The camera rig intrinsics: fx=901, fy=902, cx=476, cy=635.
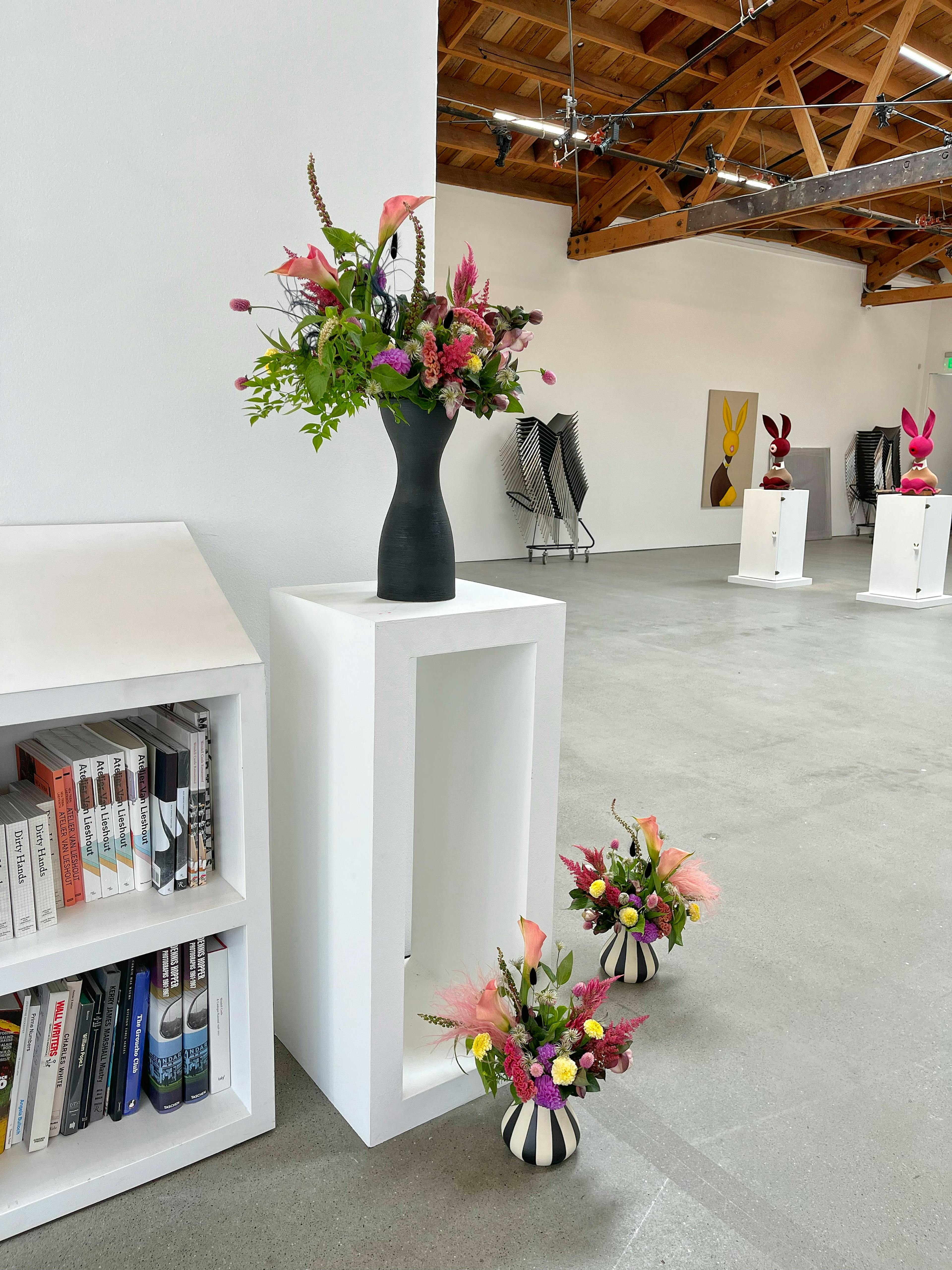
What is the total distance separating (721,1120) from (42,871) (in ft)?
4.13

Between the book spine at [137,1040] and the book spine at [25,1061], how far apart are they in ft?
0.49

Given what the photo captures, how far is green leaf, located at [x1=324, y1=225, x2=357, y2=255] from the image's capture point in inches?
56.4

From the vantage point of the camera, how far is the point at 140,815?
4.93 ft

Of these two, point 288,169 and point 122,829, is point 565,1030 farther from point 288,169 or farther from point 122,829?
point 288,169

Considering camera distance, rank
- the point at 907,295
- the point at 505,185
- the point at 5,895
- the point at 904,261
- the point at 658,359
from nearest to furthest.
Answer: the point at 5,895 → the point at 505,185 → the point at 658,359 → the point at 904,261 → the point at 907,295

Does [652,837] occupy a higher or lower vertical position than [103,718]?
lower

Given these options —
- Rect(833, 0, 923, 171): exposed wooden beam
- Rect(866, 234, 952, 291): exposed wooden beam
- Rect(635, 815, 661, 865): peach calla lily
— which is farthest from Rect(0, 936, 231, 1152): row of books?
Rect(866, 234, 952, 291): exposed wooden beam

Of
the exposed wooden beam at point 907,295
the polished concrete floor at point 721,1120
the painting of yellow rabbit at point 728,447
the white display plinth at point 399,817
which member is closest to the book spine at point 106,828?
the white display plinth at point 399,817

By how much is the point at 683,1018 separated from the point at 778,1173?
1.52 ft

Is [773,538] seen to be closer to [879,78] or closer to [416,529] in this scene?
[879,78]

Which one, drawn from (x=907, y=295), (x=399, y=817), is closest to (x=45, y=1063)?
(x=399, y=817)

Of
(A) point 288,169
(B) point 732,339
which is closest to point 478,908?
(A) point 288,169

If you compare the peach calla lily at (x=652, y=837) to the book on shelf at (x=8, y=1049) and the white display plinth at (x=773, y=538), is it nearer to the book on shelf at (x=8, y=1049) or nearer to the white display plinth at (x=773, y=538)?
the book on shelf at (x=8, y=1049)

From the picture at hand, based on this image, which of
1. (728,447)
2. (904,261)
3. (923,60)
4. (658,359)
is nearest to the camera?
(923,60)
